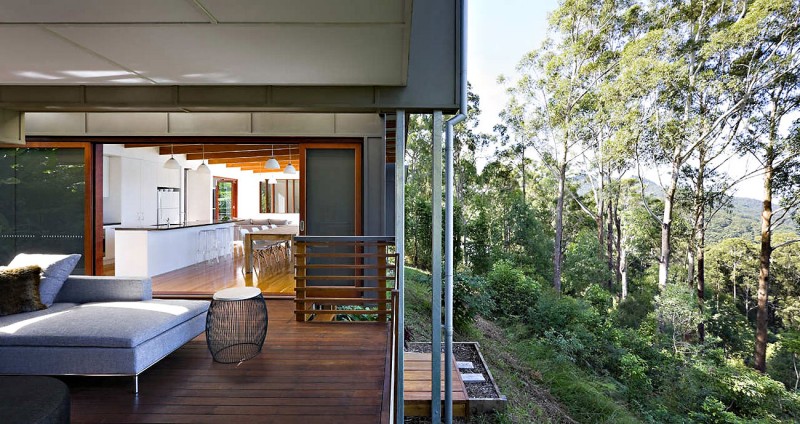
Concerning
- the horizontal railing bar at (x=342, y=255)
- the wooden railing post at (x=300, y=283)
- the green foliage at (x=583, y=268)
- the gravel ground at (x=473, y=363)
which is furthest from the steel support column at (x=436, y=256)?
the green foliage at (x=583, y=268)

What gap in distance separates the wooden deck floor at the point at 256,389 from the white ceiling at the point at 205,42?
2.18 metres

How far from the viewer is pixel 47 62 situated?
126 inches

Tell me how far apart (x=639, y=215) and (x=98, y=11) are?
Answer: 62.1 ft

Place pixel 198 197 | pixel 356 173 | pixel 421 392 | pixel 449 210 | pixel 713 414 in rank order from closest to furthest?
1. pixel 449 210
2. pixel 421 392
3. pixel 356 173
4. pixel 713 414
5. pixel 198 197

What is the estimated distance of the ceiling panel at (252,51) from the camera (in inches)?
101

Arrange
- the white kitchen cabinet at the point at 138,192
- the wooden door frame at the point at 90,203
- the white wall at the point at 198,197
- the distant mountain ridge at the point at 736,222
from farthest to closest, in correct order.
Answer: the distant mountain ridge at the point at 736,222 → the white wall at the point at 198,197 → the white kitchen cabinet at the point at 138,192 → the wooden door frame at the point at 90,203

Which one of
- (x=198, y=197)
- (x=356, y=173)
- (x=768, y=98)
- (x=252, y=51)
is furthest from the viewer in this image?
(x=768, y=98)

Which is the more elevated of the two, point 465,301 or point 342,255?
point 342,255

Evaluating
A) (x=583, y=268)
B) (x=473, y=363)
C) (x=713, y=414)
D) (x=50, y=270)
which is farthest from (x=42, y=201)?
(x=583, y=268)

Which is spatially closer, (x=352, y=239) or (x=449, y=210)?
(x=449, y=210)

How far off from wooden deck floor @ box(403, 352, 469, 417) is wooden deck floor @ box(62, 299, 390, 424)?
1.59 metres

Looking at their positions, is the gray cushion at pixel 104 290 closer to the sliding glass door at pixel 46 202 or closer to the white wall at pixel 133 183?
the sliding glass door at pixel 46 202

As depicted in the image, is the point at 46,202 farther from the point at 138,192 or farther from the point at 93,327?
the point at 93,327

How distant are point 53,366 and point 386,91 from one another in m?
3.23
